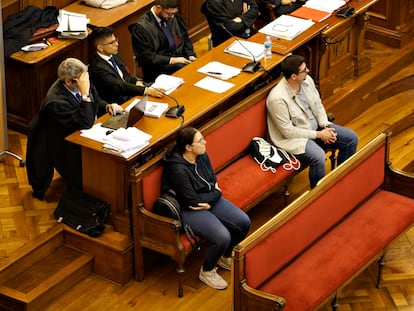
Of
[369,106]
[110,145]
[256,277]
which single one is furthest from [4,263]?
[369,106]

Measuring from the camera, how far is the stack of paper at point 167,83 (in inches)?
289

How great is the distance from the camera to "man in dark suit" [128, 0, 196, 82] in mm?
7852

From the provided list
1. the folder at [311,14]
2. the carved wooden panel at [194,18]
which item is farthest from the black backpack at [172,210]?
the carved wooden panel at [194,18]

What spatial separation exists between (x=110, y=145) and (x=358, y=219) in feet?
5.04

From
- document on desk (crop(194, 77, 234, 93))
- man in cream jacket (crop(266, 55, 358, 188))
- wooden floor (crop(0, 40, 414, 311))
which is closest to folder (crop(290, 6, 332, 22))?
man in cream jacket (crop(266, 55, 358, 188))

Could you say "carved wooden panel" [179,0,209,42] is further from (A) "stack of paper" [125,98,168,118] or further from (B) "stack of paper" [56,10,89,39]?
(A) "stack of paper" [125,98,168,118]

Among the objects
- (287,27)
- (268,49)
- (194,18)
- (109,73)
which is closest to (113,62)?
(109,73)

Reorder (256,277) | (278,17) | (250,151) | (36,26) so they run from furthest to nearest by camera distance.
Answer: (278,17) < (36,26) < (250,151) < (256,277)

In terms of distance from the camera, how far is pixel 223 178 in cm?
720

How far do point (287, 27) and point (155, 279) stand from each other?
7.15ft

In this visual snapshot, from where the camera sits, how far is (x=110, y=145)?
6.57 metres

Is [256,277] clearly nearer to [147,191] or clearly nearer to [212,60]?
[147,191]

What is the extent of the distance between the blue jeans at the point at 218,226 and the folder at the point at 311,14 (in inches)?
77.8

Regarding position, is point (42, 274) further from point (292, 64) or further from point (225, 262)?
point (292, 64)
